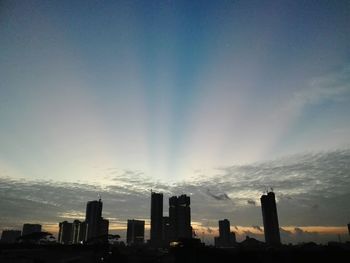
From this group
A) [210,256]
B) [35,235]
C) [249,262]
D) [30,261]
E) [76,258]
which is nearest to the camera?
[30,261]

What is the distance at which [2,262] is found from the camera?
115 ft

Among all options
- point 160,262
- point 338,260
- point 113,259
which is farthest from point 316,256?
point 113,259

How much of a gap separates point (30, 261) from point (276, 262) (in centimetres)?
7484

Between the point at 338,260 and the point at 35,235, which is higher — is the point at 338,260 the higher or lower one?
the lower one

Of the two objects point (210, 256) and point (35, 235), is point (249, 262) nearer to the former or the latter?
point (210, 256)

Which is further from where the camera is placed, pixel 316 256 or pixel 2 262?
pixel 316 256

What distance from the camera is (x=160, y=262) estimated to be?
9125cm

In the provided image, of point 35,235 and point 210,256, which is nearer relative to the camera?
point 210,256

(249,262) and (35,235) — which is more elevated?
(35,235)

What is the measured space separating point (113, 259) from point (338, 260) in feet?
207

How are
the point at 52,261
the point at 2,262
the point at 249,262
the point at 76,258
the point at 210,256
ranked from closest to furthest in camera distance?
the point at 2,262 → the point at 52,261 → the point at 76,258 → the point at 249,262 → the point at 210,256

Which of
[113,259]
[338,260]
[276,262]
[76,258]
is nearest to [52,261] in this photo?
[76,258]

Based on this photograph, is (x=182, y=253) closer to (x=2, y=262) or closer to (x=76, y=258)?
(x=76, y=258)

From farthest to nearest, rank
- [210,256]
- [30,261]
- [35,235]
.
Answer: [35,235], [210,256], [30,261]
